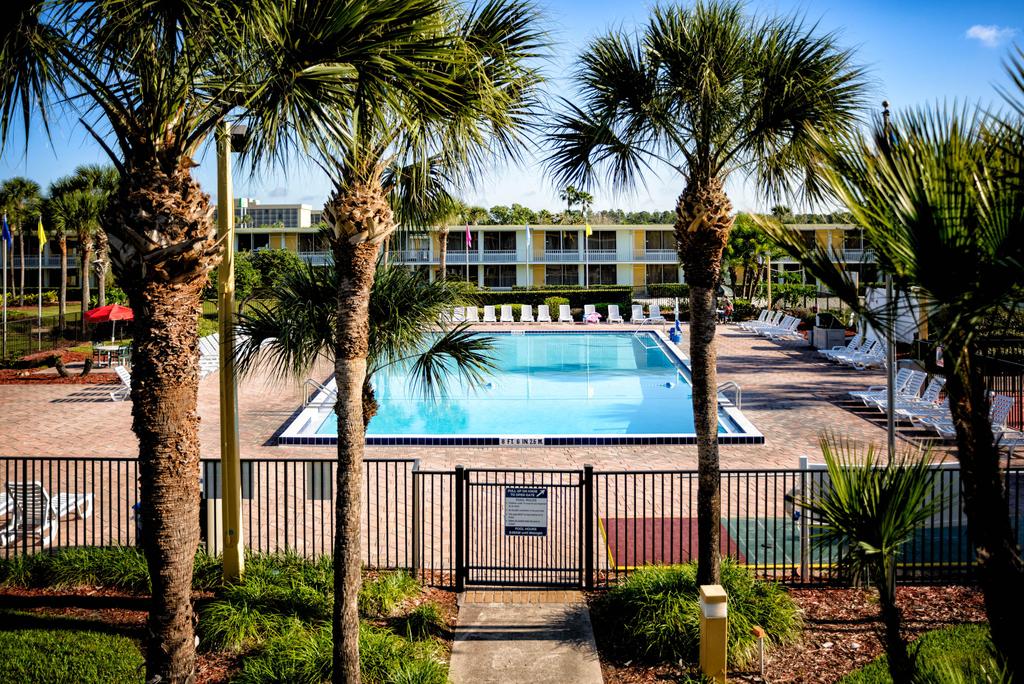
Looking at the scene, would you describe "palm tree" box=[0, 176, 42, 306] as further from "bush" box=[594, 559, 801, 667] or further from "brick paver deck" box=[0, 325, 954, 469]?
"bush" box=[594, 559, 801, 667]

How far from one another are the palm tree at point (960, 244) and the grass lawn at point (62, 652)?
608cm

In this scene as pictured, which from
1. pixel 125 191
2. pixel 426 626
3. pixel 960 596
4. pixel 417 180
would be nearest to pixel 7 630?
pixel 426 626


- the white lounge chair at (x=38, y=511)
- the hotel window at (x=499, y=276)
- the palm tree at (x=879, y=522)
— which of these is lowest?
the white lounge chair at (x=38, y=511)

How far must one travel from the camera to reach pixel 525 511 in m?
8.85

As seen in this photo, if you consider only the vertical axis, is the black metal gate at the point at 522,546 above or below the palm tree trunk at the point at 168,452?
below

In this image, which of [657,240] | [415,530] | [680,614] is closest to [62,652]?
[415,530]

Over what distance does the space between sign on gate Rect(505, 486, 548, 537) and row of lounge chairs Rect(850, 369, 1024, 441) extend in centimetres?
836

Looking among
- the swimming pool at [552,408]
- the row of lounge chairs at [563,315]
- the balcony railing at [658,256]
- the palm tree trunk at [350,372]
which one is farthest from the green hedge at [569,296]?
the palm tree trunk at [350,372]

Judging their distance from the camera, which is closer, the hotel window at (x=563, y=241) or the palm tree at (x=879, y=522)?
the palm tree at (x=879, y=522)

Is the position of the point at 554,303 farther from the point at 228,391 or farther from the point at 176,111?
the point at 176,111

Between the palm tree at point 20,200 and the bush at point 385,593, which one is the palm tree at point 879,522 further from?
the palm tree at point 20,200

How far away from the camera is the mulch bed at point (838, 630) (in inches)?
279

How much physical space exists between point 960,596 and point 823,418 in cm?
927

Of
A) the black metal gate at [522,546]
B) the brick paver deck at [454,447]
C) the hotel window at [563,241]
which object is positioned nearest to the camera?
the black metal gate at [522,546]
